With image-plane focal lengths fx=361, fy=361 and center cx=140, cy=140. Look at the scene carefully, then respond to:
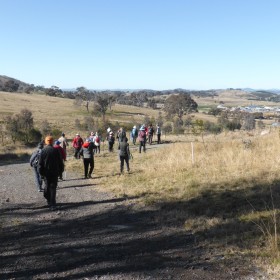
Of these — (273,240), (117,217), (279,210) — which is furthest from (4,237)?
(279,210)

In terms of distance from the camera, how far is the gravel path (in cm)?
537

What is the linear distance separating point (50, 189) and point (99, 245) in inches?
139

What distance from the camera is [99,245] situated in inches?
260

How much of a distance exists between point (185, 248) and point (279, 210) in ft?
7.79

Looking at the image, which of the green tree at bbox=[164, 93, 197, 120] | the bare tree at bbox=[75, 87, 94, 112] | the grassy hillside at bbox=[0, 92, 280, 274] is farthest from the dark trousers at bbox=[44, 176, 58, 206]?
the bare tree at bbox=[75, 87, 94, 112]

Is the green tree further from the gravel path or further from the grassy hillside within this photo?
the gravel path

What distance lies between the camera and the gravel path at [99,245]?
5.37 meters

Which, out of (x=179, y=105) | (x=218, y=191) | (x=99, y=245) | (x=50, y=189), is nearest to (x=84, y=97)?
(x=179, y=105)

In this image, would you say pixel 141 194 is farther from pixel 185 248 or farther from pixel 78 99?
pixel 78 99

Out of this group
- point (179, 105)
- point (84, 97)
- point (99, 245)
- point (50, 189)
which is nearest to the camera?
point (99, 245)

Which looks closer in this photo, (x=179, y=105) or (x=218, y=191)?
(x=218, y=191)

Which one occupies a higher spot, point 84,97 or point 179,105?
point 84,97

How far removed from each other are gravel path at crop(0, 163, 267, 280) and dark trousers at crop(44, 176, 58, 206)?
1.05 ft

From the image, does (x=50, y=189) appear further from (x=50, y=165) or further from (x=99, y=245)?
(x=99, y=245)
